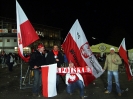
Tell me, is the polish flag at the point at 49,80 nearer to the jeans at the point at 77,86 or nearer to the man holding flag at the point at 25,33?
the man holding flag at the point at 25,33

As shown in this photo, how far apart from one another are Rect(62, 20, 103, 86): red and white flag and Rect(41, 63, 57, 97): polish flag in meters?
1.34

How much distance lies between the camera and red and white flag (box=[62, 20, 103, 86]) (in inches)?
344

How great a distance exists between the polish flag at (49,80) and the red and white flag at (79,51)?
4.38 feet

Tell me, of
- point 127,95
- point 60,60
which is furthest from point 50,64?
point 127,95

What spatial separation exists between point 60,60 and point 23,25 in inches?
73.1

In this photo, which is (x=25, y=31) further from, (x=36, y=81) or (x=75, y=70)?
(x=75, y=70)

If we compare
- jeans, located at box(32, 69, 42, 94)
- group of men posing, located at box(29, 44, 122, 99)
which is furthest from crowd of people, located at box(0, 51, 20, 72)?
jeans, located at box(32, 69, 42, 94)

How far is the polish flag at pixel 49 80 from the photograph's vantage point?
7405mm

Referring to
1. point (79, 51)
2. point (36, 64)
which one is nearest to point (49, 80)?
point (36, 64)

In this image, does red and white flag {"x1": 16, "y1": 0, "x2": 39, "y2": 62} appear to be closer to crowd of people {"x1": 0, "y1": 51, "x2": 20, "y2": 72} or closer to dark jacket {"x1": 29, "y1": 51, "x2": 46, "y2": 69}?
dark jacket {"x1": 29, "y1": 51, "x2": 46, "y2": 69}

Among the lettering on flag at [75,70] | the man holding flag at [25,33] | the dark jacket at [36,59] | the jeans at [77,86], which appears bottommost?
the jeans at [77,86]

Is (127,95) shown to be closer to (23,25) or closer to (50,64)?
(50,64)

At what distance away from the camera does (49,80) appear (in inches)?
292

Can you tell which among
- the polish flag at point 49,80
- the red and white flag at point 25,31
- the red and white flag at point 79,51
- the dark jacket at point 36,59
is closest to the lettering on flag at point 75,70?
the polish flag at point 49,80
